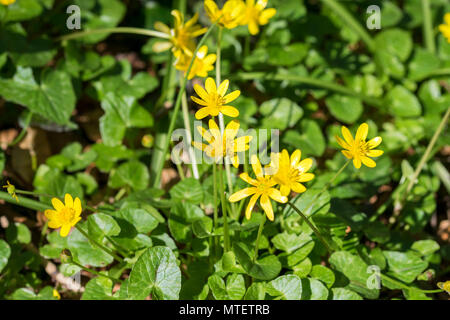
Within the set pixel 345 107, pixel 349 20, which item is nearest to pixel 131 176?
pixel 345 107

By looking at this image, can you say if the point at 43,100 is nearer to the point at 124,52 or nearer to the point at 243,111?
the point at 124,52

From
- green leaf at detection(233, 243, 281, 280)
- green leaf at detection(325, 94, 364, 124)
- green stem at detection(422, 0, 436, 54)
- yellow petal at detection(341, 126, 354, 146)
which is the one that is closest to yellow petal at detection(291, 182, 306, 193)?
yellow petal at detection(341, 126, 354, 146)

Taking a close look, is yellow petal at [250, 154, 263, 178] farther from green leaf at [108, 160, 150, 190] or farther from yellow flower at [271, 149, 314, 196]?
green leaf at [108, 160, 150, 190]

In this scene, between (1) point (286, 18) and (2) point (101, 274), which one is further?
(1) point (286, 18)

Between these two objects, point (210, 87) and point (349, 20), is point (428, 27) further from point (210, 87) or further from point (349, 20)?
point (210, 87)
